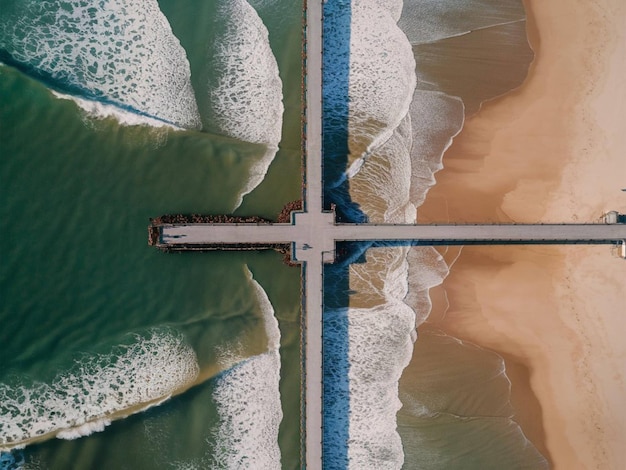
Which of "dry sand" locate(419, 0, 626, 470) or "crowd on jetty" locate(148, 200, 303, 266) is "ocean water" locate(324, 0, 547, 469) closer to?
"dry sand" locate(419, 0, 626, 470)

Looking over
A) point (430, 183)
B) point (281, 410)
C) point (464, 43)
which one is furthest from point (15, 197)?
point (464, 43)

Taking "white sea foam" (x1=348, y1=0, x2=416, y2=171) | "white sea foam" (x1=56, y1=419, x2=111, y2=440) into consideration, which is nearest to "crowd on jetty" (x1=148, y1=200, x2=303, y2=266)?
"white sea foam" (x1=348, y1=0, x2=416, y2=171)

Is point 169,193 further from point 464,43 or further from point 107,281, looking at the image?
point 464,43

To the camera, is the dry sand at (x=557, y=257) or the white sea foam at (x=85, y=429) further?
the dry sand at (x=557, y=257)

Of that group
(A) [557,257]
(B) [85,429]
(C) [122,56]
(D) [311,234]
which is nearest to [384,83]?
(D) [311,234]

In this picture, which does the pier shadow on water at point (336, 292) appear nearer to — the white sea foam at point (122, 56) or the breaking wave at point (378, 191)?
the breaking wave at point (378, 191)

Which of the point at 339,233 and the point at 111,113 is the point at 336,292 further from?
the point at 111,113

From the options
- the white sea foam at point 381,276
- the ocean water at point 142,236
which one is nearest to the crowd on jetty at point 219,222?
the ocean water at point 142,236
